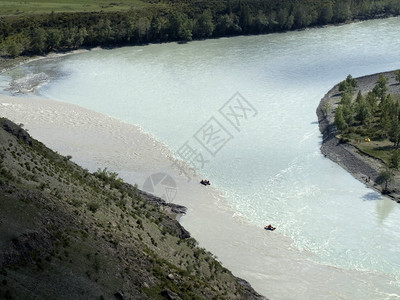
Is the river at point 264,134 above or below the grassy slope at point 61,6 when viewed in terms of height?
below

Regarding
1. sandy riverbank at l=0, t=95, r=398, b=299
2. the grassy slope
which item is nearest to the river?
sandy riverbank at l=0, t=95, r=398, b=299

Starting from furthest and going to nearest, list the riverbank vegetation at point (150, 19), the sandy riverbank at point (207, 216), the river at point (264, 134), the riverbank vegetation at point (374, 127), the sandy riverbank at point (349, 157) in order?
1. the riverbank vegetation at point (150, 19)
2. the riverbank vegetation at point (374, 127)
3. the sandy riverbank at point (349, 157)
4. the river at point (264, 134)
5. the sandy riverbank at point (207, 216)

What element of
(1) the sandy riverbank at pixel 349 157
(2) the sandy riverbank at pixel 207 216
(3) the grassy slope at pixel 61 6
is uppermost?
(3) the grassy slope at pixel 61 6

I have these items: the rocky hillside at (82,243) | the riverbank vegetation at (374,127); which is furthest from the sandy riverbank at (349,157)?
the rocky hillside at (82,243)

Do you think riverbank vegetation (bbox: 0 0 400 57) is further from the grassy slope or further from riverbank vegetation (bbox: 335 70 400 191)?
riverbank vegetation (bbox: 335 70 400 191)

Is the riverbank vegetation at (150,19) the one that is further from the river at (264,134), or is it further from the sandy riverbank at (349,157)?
the sandy riverbank at (349,157)

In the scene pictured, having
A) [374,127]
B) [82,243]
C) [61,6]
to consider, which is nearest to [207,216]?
[82,243]

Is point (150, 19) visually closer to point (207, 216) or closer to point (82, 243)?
point (207, 216)
